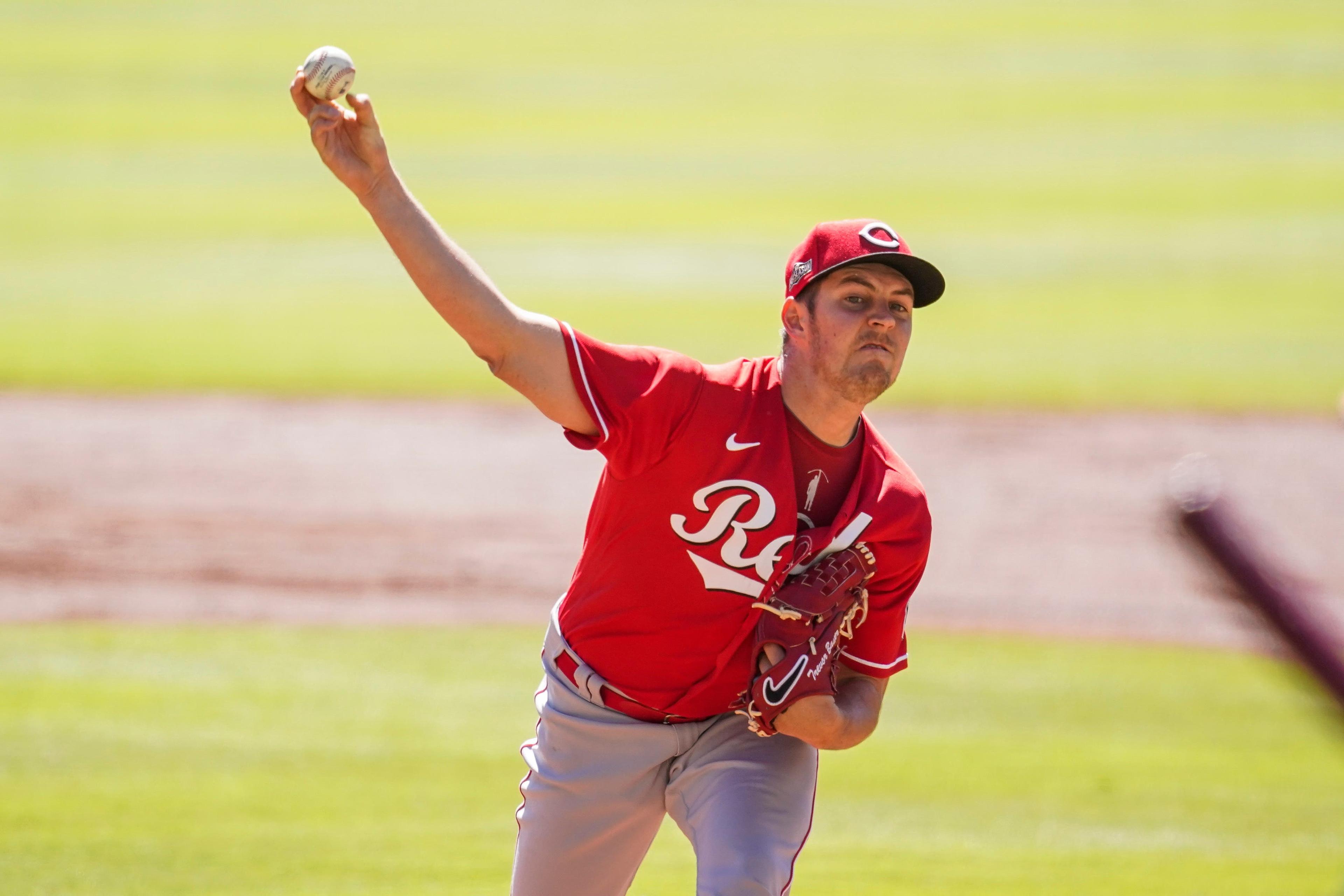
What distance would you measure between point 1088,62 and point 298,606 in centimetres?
2373

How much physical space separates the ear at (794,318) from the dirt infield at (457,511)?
5583mm

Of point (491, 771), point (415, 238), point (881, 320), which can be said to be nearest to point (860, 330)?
point (881, 320)

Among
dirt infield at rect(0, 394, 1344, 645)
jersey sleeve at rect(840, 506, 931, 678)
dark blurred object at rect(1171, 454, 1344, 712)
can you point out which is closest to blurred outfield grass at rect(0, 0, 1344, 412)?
dirt infield at rect(0, 394, 1344, 645)

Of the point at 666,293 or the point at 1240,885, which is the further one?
the point at 666,293

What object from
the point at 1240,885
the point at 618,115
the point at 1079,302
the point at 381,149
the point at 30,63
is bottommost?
the point at 1240,885

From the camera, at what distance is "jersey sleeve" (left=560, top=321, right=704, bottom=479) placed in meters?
3.73

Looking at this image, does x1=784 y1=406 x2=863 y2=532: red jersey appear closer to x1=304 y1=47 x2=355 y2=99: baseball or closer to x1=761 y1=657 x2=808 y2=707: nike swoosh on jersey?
x1=761 y1=657 x2=808 y2=707: nike swoosh on jersey

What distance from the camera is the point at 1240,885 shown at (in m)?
5.54

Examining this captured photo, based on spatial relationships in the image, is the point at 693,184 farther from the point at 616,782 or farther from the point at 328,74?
the point at 328,74

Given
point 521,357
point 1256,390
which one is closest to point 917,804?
point 521,357

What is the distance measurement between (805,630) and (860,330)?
769 mm

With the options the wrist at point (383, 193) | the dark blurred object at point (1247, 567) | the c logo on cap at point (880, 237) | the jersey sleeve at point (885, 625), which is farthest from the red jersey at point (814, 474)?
the dark blurred object at point (1247, 567)

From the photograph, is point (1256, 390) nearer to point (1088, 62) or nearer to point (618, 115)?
point (618, 115)

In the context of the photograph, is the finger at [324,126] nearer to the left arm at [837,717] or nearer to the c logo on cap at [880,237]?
the c logo on cap at [880,237]
